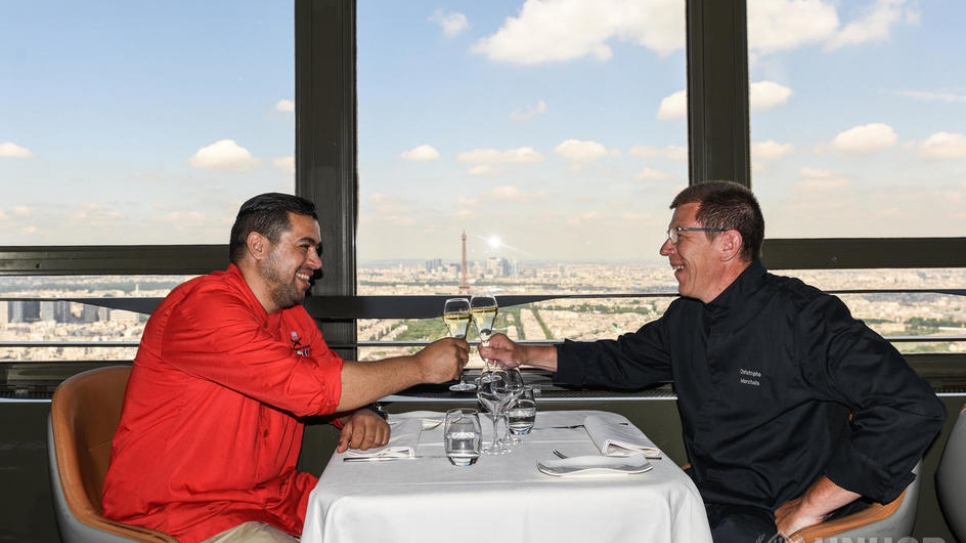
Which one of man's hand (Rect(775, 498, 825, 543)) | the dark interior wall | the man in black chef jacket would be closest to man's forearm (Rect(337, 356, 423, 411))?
the man in black chef jacket

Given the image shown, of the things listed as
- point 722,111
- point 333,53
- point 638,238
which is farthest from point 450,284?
point 722,111

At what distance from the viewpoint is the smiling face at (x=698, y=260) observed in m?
2.12

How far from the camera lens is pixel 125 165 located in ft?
10.0

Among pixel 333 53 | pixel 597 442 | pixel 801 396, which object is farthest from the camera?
pixel 333 53

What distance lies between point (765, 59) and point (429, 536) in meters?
2.43

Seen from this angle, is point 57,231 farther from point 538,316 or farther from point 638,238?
point 638,238

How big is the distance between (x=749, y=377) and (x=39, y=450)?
2681 mm

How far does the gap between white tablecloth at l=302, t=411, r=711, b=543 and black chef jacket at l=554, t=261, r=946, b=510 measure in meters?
0.48

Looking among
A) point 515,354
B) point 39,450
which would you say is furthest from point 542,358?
point 39,450

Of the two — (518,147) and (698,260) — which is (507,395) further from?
(518,147)

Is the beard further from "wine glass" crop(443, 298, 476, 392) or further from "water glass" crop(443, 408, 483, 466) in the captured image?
"water glass" crop(443, 408, 483, 466)

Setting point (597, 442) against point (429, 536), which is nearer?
point (429, 536)

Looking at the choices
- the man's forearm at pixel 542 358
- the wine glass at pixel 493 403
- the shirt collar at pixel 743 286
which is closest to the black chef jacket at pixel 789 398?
the shirt collar at pixel 743 286

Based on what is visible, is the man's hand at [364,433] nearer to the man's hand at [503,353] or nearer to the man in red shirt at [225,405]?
the man in red shirt at [225,405]
